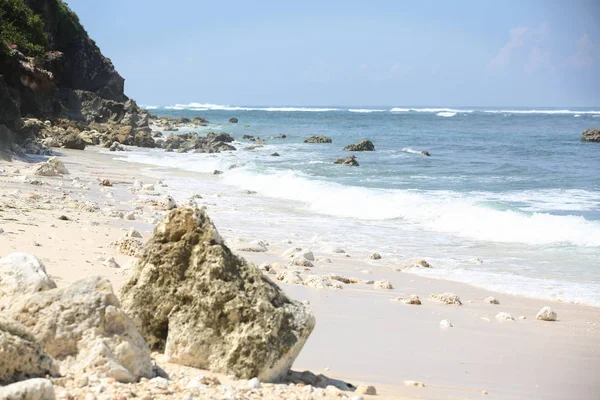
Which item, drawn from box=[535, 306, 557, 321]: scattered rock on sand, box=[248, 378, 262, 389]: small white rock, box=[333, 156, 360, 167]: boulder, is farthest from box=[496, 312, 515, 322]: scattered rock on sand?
box=[333, 156, 360, 167]: boulder

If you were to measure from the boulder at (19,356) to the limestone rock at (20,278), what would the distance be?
34.6 inches

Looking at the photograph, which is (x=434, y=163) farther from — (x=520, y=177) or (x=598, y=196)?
(x=598, y=196)

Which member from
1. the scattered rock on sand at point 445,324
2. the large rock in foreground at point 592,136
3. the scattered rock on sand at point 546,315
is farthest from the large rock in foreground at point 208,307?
the large rock in foreground at point 592,136

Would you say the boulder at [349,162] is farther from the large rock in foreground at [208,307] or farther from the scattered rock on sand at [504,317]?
the large rock in foreground at [208,307]

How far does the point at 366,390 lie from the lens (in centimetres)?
417

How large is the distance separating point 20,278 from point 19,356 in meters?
1.12

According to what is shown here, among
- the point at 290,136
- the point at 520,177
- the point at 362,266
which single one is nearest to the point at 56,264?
the point at 362,266

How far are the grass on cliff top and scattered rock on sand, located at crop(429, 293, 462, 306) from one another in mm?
22673

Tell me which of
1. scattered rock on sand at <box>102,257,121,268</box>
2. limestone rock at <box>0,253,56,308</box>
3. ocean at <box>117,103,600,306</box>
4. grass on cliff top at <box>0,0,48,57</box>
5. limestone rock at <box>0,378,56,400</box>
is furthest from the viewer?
grass on cliff top at <box>0,0,48,57</box>

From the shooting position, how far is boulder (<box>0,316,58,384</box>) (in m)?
3.10

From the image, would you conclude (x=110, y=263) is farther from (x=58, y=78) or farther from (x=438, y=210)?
(x=58, y=78)

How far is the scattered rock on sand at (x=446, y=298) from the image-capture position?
7.20m

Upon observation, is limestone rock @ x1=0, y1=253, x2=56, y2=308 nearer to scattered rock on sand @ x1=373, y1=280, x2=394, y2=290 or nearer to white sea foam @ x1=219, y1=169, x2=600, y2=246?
scattered rock on sand @ x1=373, y1=280, x2=394, y2=290

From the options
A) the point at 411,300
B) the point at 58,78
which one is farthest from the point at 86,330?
the point at 58,78
